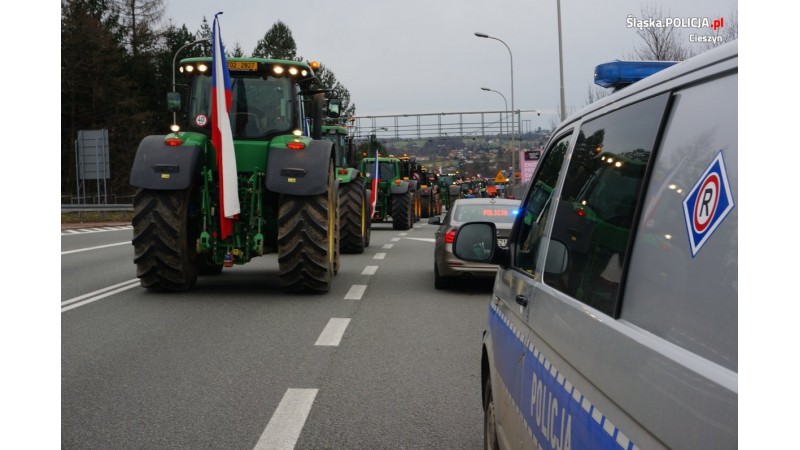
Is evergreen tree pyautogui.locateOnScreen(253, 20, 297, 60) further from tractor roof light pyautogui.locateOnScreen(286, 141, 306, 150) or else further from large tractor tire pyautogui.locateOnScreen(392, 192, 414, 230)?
tractor roof light pyautogui.locateOnScreen(286, 141, 306, 150)

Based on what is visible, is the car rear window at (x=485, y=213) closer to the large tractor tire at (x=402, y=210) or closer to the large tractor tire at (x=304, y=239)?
the large tractor tire at (x=304, y=239)

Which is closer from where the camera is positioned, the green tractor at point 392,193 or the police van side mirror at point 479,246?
the police van side mirror at point 479,246

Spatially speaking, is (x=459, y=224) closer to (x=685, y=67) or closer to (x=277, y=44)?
(x=685, y=67)

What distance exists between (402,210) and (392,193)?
727mm

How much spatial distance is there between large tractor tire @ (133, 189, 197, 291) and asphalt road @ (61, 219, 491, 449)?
34 cm

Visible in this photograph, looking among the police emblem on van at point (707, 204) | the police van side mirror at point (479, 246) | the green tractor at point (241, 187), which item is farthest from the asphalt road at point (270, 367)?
the police emblem on van at point (707, 204)

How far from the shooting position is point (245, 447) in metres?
4.91

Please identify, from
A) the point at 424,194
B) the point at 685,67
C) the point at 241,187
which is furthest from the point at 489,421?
the point at 424,194

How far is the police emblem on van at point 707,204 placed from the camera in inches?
65.9

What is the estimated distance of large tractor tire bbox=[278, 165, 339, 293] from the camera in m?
11.5

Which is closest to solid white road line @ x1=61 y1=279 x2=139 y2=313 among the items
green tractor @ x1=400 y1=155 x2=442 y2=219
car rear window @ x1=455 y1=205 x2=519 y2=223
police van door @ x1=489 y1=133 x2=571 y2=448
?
car rear window @ x1=455 y1=205 x2=519 y2=223
